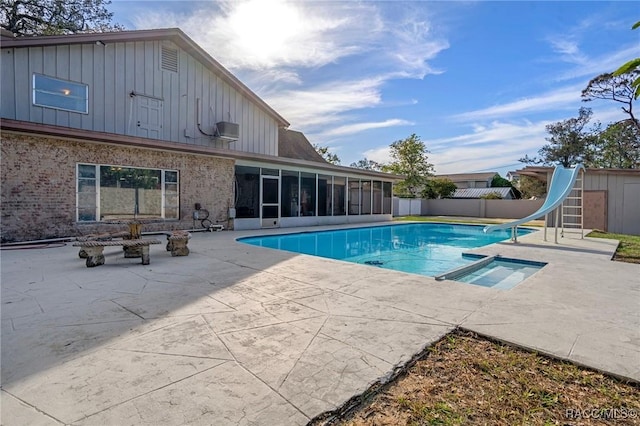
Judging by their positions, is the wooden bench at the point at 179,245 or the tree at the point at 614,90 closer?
the wooden bench at the point at 179,245

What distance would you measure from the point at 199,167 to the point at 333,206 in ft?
23.7

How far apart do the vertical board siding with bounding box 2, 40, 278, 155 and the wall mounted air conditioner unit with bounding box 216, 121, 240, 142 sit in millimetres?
445

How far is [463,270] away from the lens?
5.97 meters

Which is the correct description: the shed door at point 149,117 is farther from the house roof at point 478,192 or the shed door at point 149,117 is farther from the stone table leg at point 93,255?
the house roof at point 478,192

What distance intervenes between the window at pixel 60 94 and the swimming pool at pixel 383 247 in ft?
22.1

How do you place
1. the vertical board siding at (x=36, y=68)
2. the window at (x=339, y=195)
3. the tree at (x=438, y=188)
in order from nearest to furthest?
the vertical board siding at (x=36, y=68) < the window at (x=339, y=195) < the tree at (x=438, y=188)

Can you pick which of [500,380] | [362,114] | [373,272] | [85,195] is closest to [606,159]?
[362,114]

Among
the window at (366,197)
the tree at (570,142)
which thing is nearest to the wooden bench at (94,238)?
the window at (366,197)

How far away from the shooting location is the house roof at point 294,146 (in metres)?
22.7

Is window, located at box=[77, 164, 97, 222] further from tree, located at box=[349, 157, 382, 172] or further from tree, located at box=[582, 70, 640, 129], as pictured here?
tree, located at box=[349, 157, 382, 172]

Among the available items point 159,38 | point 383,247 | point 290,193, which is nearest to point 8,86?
point 159,38

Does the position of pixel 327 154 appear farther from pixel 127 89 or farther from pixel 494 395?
pixel 494 395

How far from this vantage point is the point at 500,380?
2.27 m

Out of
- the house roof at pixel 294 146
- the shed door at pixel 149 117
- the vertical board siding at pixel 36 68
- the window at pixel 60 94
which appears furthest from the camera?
the house roof at pixel 294 146
